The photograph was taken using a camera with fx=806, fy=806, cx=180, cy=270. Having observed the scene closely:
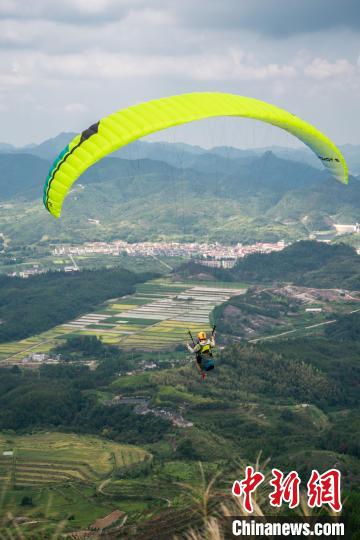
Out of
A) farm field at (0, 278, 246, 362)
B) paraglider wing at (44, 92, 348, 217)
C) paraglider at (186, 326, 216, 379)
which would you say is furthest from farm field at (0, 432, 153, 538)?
farm field at (0, 278, 246, 362)

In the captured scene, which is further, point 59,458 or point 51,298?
point 51,298

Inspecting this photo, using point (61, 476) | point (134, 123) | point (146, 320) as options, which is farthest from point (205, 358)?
point (146, 320)

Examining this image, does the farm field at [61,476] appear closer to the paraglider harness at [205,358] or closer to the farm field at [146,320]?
the paraglider harness at [205,358]

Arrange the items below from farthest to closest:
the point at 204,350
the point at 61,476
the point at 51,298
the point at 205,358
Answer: the point at 51,298, the point at 61,476, the point at 205,358, the point at 204,350

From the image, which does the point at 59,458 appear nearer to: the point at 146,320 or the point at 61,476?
the point at 61,476

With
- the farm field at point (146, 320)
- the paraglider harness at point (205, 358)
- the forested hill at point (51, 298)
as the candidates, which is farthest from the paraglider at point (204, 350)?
the forested hill at point (51, 298)

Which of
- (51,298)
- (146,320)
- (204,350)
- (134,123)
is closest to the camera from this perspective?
(134,123)

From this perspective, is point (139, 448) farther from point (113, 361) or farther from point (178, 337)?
point (178, 337)
